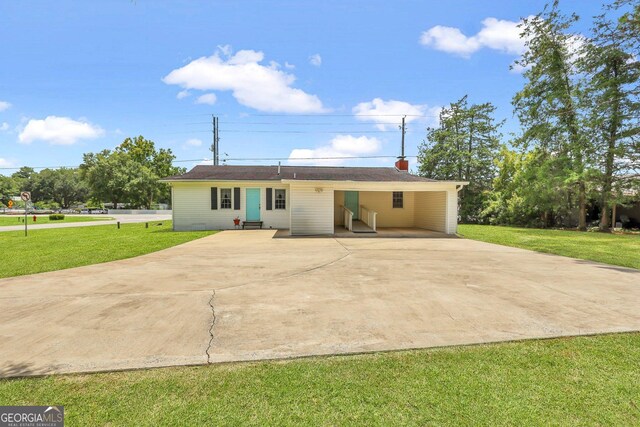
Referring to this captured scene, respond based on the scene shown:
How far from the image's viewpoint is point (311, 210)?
13258mm

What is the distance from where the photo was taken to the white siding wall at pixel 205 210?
52.2ft

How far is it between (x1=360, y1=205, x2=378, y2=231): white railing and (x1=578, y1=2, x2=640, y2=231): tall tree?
13679 mm

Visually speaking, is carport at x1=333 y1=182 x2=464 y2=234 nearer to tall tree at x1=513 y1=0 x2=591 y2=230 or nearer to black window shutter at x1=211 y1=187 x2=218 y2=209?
black window shutter at x1=211 y1=187 x2=218 y2=209

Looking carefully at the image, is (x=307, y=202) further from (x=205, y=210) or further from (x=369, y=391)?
(x=369, y=391)

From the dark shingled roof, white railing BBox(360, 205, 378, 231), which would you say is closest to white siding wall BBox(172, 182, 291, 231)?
the dark shingled roof

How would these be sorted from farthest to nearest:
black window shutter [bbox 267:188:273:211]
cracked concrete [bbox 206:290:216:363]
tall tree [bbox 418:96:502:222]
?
tall tree [bbox 418:96:502:222] < black window shutter [bbox 267:188:273:211] < cracked concrete [bbox 206:290:216:363]

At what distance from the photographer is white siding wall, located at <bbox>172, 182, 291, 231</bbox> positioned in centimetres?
1592

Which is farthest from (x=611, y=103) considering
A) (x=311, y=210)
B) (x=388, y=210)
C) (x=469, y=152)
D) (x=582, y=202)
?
(x=311, y=210)

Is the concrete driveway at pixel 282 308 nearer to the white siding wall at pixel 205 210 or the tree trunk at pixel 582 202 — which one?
the white siding wall at pixel 205 210

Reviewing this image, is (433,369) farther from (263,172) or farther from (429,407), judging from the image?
(263,172)

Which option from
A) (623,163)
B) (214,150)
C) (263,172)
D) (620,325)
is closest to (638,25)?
(623,163)

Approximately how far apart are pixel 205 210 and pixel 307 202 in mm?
6423

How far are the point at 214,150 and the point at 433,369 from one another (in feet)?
109

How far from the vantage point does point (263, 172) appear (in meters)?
18.9
